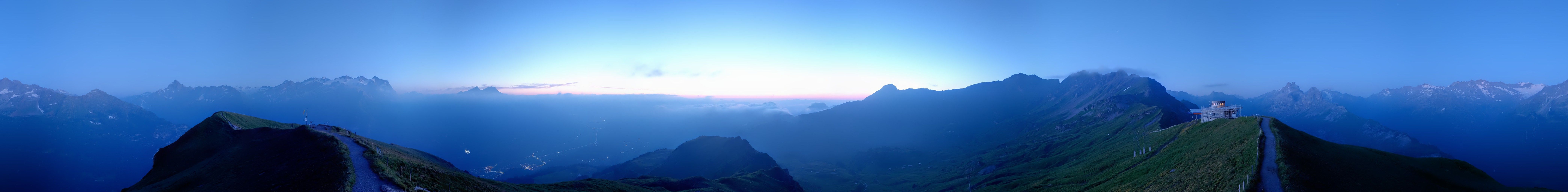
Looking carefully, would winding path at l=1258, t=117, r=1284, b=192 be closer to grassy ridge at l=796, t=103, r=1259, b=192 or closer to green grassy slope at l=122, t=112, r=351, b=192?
grassy ridge at l=796, t=103, r=1259, b=192

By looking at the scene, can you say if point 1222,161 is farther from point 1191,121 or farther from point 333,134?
point 333,134

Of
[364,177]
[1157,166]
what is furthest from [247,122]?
[1157,166]

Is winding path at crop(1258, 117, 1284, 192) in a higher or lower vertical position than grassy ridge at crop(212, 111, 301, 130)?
lower

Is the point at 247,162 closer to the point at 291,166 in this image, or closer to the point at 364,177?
the point at 291,166

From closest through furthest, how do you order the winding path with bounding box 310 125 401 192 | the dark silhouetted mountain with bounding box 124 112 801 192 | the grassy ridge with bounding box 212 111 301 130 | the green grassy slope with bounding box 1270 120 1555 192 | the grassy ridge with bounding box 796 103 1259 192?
the winding path with bounding box 310 125 401 192 → the dark silhouetted mountain with bounding box 124 112 801 192 → the green grassy slope with bounding box 1270 120 1555 192 → the grassy ridge with bounding box 796 103 1259 192 → the grassy ridge with bounding box 212 111 301 130

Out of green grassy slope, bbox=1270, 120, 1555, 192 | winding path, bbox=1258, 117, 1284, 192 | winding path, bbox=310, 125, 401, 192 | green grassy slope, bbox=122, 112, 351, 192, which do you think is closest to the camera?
winding path, bbox=310, 125, 401, 192

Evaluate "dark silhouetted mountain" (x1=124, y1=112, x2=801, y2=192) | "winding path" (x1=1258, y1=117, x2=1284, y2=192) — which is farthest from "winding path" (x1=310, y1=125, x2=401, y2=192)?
"winding path" (x1=1258, y1=117, x2=1284, y2=192)
